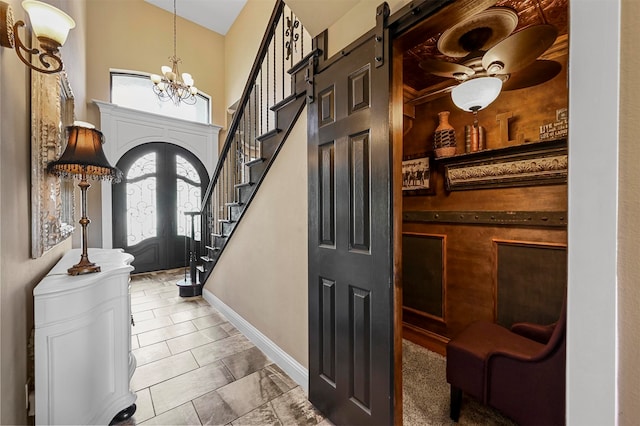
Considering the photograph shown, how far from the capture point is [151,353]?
2426 mm

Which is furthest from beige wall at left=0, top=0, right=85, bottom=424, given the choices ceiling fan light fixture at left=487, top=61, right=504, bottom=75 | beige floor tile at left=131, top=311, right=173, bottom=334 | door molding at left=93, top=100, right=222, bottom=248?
door molding at left=93, top=100, right=222, bottom=248

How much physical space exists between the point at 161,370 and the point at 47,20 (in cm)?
244

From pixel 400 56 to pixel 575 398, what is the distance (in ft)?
4.82

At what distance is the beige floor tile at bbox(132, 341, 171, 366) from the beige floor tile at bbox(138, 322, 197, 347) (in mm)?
95

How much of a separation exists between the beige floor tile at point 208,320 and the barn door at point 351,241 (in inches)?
70.0

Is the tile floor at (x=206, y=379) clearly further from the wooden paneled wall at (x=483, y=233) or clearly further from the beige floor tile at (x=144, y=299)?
the wooden paneled wall at (x=483, y=233)

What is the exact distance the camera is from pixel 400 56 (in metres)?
1.32

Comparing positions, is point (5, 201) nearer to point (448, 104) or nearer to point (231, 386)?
point (231, 386)

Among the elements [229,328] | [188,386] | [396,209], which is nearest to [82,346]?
[188,386]

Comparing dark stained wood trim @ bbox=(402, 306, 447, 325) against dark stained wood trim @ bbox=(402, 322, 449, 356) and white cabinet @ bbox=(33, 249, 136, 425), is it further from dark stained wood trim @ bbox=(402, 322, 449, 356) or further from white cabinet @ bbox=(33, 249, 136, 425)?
white cabinet @ bbox=(33, 249, 136, 425)

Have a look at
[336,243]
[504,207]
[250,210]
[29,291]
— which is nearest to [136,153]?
[250,210]

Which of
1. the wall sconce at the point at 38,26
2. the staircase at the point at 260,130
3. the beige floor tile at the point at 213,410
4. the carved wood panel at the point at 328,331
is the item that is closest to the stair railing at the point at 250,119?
the staircase at the point at 260,130

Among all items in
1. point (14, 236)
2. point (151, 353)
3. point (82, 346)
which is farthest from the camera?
point (151, 353)

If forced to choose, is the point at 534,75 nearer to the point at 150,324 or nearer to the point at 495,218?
the point at 495,218
